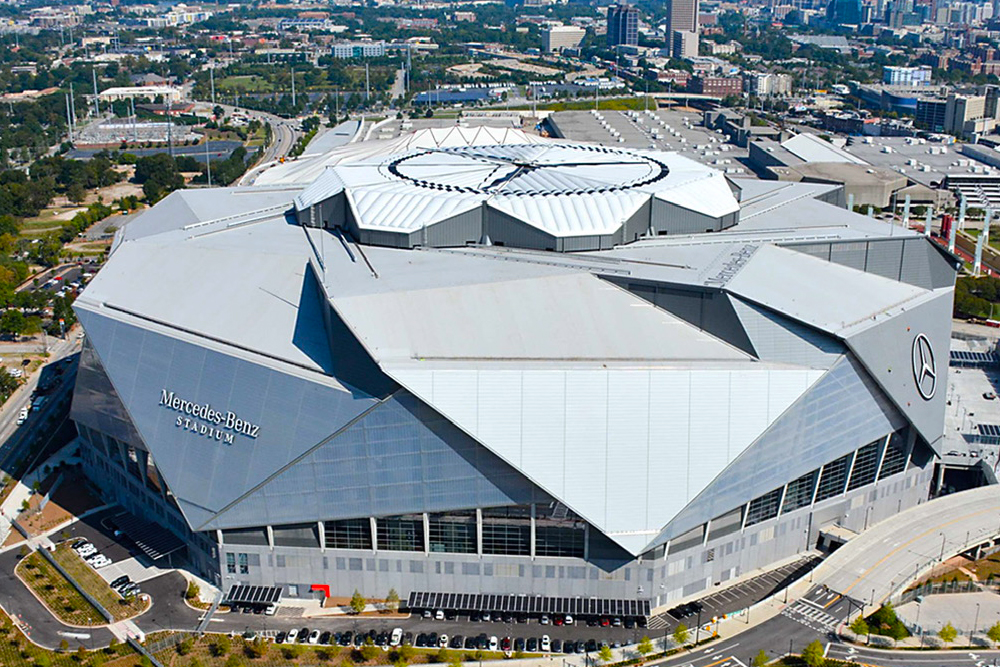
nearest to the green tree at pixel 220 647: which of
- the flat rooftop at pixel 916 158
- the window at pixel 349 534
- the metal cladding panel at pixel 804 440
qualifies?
the window at pixel 349 534

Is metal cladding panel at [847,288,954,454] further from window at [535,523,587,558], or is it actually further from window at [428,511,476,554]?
window at [428,511,476,554]

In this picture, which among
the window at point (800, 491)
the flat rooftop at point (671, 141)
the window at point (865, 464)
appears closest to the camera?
the window at point (800, 491)

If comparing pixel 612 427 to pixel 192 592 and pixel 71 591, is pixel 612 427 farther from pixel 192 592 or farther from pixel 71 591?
pixel 71 591

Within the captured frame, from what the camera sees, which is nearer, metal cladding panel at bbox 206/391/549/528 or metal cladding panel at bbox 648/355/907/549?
metal cladding panel at bbox 206/391/549/528

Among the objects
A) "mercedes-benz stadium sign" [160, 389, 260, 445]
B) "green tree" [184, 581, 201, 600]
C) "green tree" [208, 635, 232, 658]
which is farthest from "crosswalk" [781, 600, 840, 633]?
"green tree" [184, 581, 201, 600]

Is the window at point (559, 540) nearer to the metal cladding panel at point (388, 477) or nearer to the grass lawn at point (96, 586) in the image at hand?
the metal cladding panel at point (388, 477)

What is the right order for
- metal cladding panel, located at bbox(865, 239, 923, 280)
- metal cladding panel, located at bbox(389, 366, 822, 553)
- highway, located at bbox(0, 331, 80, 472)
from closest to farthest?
metal cladding panel, located at bbox(389, 366, 822, 553), metal cladding panel, located at bbox(865, 239, 923, 280), highway, located at bbox(0, 331, 80, 472)
